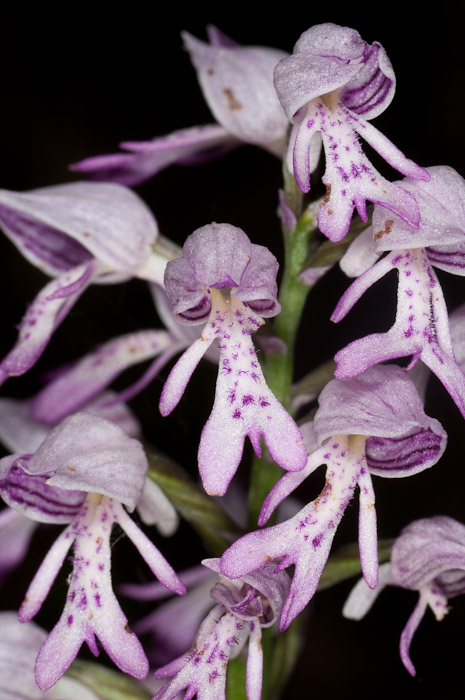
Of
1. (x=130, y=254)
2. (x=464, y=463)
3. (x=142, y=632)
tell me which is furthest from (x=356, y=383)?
(x=464, y=463)

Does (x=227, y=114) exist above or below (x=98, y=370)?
above

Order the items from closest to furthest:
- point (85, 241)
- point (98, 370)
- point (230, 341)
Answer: point (230, 341), point (85, 241), point (98, 370)

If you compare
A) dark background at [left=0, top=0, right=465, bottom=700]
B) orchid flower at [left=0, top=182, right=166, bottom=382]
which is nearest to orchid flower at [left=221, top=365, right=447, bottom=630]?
orchid flower at [left=0, top=182, right=166, bottom=382]

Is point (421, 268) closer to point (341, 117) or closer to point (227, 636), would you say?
point (341, 117)

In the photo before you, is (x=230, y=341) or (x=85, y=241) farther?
(x=85, y=241)

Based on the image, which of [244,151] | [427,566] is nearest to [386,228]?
[427,566]

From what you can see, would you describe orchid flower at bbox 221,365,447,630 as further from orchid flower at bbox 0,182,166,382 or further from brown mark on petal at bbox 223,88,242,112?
brown mark on petal at bbox 223,88,242,112
